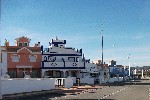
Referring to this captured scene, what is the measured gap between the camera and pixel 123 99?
26047mm

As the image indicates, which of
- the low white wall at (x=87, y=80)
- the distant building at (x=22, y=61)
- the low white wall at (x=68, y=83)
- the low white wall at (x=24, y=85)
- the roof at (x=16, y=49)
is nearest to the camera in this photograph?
the low white wall at (x=24, y=85)

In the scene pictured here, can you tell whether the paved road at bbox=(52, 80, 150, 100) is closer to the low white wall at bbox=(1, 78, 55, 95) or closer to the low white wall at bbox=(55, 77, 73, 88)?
the low white wall at bbox=(1, 78, 55, 95)

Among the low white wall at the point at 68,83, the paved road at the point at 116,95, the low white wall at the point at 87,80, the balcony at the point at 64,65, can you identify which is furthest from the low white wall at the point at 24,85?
the balcony at the point at 64,65

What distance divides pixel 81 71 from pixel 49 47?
799cm

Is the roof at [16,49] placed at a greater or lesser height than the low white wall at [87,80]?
greater

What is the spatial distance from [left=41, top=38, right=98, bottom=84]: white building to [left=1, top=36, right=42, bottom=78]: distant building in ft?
5.02

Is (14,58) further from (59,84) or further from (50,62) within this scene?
(59,84)

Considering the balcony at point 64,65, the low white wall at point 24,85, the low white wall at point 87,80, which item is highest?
the balcony at point 64,65

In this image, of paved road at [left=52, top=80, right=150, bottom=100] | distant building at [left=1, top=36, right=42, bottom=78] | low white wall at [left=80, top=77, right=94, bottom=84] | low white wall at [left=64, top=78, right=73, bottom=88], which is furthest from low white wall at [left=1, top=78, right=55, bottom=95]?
distant building at [left=1, top=36, right=42, bottom=78]

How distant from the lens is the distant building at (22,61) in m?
60.1

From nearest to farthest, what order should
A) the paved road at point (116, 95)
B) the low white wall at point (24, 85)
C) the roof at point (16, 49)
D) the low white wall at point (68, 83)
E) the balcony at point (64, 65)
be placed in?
the paved road at point (116, 95) < the low white wall at point (24, 85) < the low white wall at point (68, 83) < the roof at point (16, 49) < the balcony at point (64, 65)

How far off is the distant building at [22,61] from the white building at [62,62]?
153 centimetres

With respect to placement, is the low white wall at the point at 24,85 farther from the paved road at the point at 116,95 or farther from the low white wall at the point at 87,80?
the low white wall at the point at 87,80

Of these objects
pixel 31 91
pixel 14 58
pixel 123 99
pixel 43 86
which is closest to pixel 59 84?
pixel 43 86
